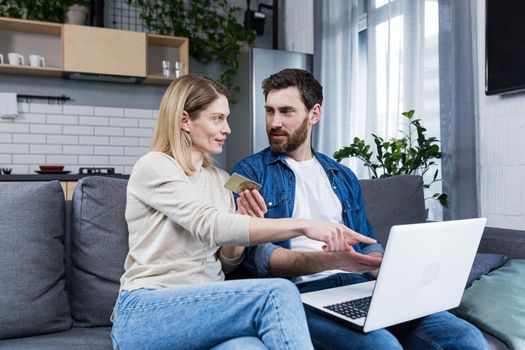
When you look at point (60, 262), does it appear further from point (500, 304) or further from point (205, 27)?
point (205, 27)

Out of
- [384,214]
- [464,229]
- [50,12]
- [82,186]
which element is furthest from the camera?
[50,12]

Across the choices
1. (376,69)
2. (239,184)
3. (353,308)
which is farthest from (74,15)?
(353,308)

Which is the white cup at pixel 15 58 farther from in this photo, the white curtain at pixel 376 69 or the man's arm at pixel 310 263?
the man's arm at pixel 310 263

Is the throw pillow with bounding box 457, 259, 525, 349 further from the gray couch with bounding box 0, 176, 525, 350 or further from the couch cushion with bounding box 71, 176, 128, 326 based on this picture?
the couch cushion with bounding box 71, 176, 128, 326

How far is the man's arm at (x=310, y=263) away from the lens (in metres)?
1.42

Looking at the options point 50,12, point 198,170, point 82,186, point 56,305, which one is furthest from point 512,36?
point 50,12

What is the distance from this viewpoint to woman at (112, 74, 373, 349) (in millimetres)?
1214

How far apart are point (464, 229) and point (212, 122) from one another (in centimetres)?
79

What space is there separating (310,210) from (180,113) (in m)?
0.57

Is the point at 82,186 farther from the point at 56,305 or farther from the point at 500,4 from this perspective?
the point at 500,4

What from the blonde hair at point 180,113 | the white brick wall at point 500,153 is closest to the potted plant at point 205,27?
the white brick wall at point 500,153

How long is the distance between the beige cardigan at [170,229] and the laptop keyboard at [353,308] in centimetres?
29

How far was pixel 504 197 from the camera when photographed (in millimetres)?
2504

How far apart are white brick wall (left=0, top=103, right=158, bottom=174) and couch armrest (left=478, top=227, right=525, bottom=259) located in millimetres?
3242
